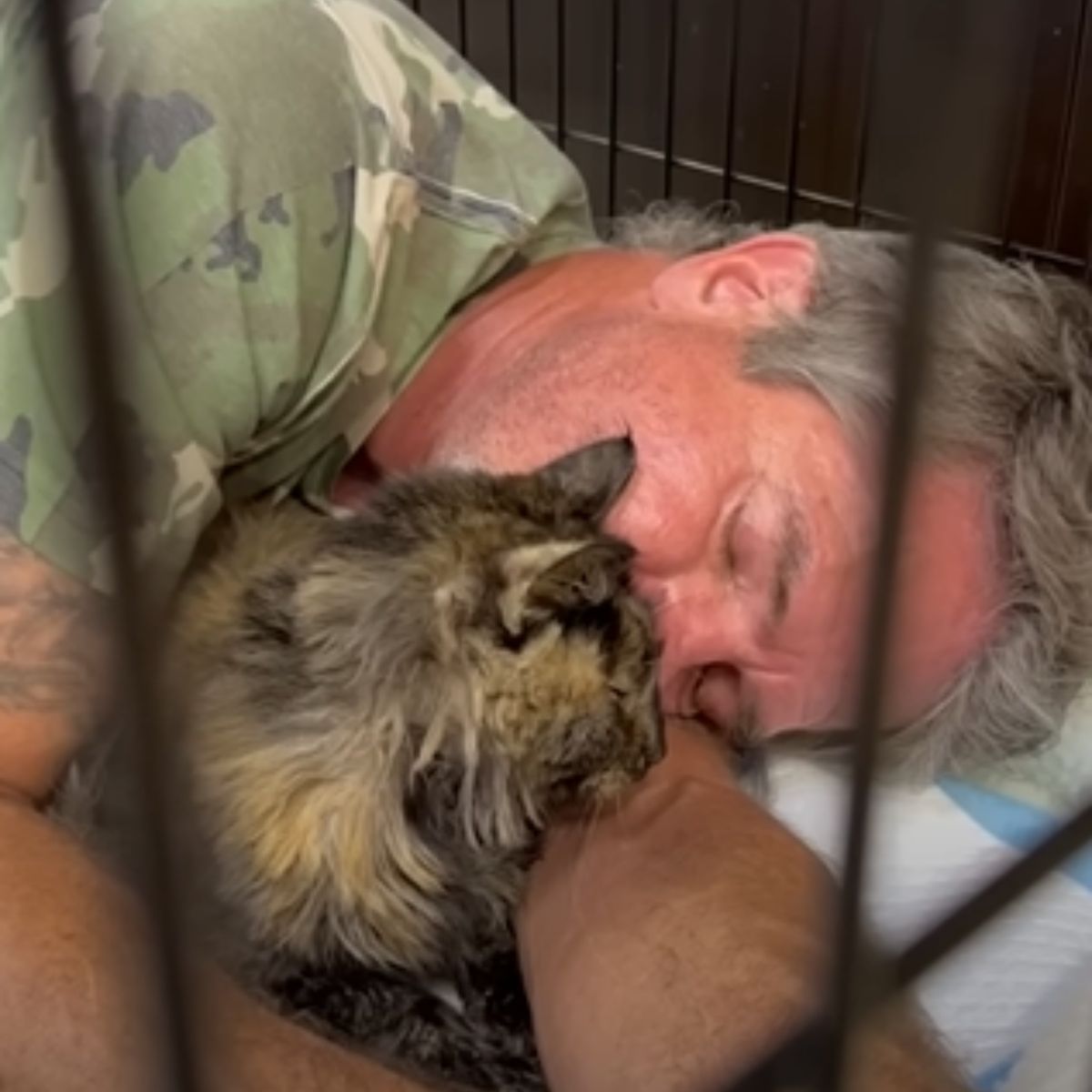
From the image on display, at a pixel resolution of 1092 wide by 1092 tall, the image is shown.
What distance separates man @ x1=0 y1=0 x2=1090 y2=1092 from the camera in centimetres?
103

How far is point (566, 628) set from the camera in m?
1.00

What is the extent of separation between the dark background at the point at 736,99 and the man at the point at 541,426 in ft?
1.04

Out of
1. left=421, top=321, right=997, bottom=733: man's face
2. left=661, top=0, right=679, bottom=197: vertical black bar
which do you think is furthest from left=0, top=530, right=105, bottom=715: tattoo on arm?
left=661, top=0, right=679, bottom=197: vertical black bar

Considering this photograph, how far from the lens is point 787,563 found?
4.12 feet

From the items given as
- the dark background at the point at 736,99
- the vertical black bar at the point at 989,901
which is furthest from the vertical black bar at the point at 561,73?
the vertical black bar at the point at 989,901

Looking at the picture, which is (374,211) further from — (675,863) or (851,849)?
(851,849)

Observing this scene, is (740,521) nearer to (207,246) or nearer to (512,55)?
(207,246)

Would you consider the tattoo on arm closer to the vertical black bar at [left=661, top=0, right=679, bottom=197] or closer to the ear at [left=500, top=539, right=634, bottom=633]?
the ear at [left=500, top=539, right=634, bottom=633]

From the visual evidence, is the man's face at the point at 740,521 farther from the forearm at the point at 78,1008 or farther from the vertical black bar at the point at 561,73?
the vertical black bar at the point at 561,73

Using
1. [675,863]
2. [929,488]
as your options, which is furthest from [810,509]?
[675,863]

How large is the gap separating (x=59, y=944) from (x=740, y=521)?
53 cm

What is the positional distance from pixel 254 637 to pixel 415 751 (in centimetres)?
11

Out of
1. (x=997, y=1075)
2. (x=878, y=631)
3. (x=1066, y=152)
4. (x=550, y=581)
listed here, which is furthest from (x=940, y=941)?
(x=1066, y=152)

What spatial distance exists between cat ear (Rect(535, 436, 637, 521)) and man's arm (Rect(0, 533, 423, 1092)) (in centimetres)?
30
